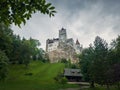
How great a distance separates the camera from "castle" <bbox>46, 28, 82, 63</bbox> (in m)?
166

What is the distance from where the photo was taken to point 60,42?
182000 millimetres

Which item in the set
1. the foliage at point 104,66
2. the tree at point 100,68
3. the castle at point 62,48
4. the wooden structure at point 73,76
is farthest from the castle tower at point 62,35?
the tree at point 100,68

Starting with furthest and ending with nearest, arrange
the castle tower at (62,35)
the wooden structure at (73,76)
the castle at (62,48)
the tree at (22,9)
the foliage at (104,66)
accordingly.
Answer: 1. the castle tower at (62,35)
2. the castle at (62,48)
3. the wooden structure at (73,76)
4. the foliage at (104,66)
5. the tree at (22,9)

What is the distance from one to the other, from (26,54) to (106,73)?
3630cm

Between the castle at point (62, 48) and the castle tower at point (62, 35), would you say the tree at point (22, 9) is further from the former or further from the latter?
Answer: the castle tower at point (62, 35)

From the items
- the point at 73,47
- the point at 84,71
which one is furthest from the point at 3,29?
the point at 73,47

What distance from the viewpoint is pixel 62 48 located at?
570 feet

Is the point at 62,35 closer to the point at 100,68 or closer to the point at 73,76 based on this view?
the point at 73,76

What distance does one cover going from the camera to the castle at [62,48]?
166m

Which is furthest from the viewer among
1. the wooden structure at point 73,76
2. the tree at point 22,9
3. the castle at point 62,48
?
the castle at point 62,48

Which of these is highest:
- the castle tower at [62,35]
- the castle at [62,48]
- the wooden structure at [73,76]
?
the castle tower at [62,35]

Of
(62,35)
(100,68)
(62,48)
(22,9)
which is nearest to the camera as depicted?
(22,9)

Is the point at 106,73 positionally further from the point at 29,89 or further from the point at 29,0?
the point at 29,0

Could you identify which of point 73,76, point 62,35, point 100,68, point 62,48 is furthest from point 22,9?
point 62,35
